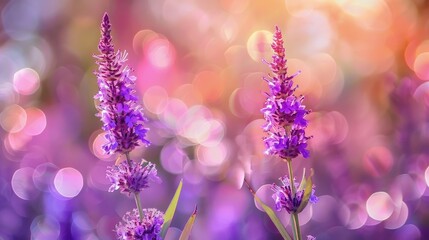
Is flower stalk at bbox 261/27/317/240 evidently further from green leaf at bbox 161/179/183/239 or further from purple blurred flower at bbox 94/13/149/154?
purple blurred flower at bbox 94/13/149/154

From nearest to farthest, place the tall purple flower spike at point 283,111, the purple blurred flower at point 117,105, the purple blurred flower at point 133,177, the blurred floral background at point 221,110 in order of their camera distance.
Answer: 1. the purple blurred flower at point 117,105
2. the tall purple flower spike at point 283,111
3. the purple blurred flower at point 133,177
4. the blurred floral background at point 221,110

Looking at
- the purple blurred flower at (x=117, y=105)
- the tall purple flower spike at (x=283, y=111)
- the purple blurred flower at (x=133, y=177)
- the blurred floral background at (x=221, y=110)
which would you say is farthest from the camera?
the blurred floral background at (x=221, y=110)

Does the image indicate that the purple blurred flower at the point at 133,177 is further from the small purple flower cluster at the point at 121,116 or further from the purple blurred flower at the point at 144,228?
the purple blurred flower at the point at 144,228

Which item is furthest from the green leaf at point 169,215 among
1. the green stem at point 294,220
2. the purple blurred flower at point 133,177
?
the green stem at point 294,220

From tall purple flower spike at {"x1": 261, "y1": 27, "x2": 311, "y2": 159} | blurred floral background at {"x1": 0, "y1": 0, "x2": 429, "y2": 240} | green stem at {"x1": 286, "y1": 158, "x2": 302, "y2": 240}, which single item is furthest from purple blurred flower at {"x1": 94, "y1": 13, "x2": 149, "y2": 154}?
blurred floral background at {"x1": 0, "y1": 0, "x2": 429, "y2": 240}

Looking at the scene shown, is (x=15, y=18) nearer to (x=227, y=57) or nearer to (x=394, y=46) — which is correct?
(x=227, y=57)

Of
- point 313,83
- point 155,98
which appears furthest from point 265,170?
point 155,98
